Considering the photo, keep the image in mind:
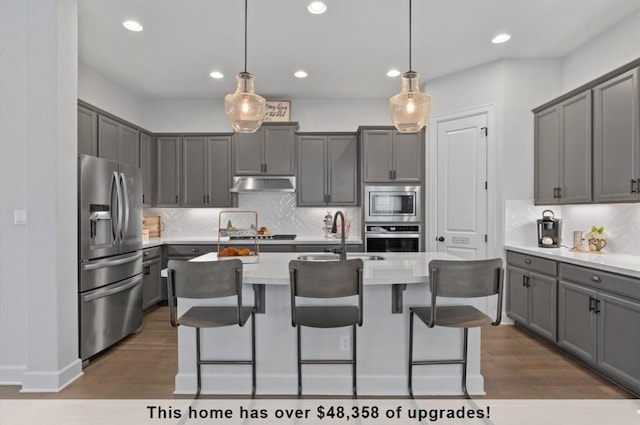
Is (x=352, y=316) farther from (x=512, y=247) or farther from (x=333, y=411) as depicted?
(x=512, y=247)

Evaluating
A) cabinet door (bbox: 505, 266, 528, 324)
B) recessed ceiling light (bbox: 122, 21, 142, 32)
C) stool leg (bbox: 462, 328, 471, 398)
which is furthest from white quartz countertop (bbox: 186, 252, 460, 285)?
recessed ceiling light (bbox: 122, 21, 142, 32)

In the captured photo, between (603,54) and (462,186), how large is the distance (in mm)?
1821

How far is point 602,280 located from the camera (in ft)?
8.30

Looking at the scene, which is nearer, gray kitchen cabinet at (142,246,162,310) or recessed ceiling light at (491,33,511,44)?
recessed ceiling light at (491,33,511,44)

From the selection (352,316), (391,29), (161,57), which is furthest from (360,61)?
(352,316)

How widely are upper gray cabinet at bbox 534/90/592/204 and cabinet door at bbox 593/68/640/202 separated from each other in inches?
3.9

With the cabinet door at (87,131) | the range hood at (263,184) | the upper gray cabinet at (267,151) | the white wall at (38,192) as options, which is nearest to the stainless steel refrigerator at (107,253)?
the white wall at (38,192)

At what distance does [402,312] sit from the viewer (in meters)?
2.41

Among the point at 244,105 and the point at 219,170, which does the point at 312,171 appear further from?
the point at 244,105

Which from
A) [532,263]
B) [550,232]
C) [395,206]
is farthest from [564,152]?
[395,206]

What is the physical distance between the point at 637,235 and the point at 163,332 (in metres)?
4.62

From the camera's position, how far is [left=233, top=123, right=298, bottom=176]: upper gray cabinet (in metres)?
4.84

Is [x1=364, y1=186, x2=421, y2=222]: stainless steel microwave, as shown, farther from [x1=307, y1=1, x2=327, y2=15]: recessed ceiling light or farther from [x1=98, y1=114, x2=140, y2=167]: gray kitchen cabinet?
[x1=98, y1=114, x2=140, y2=167]: gray kitchen cabinet

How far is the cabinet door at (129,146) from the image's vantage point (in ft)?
13.5
